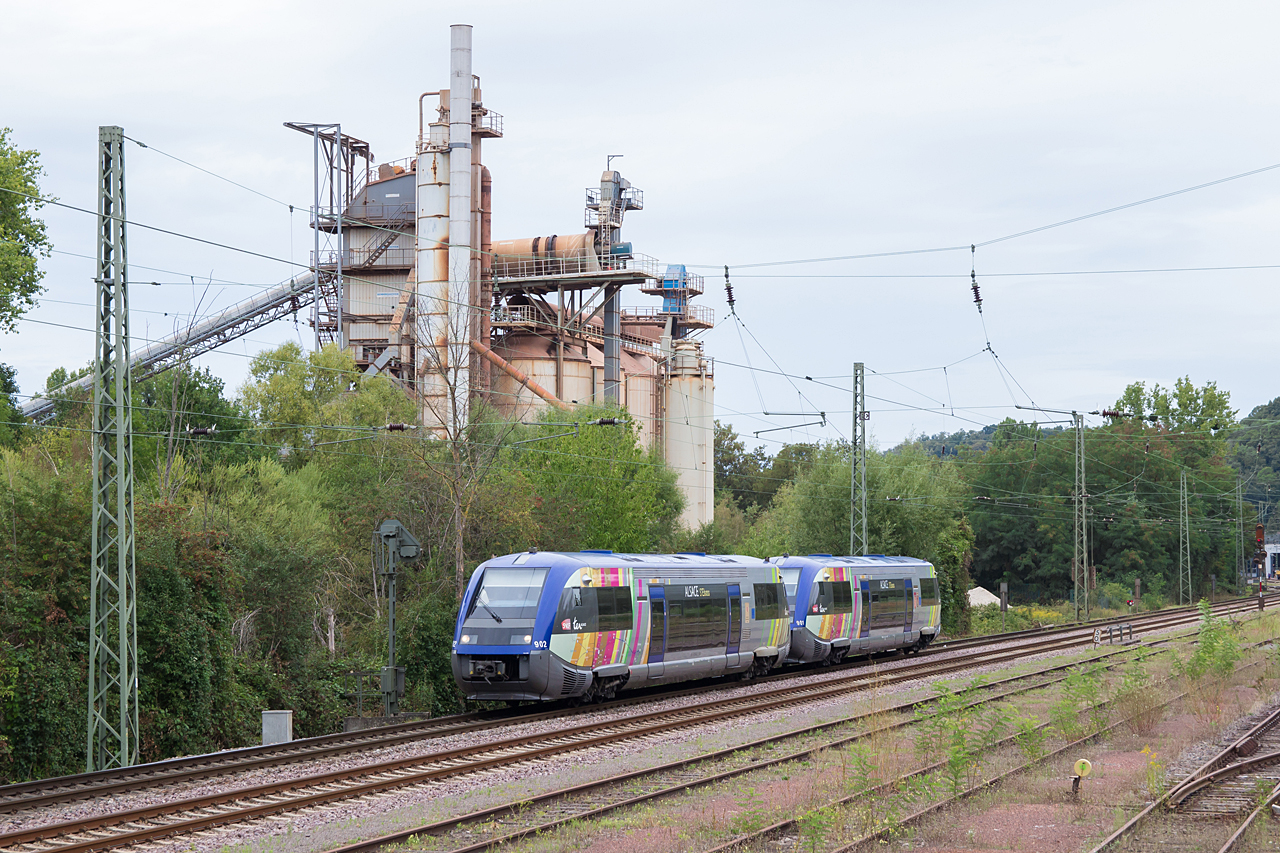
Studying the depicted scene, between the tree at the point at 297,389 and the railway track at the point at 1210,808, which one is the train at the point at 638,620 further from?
the tree at the point at 297,389

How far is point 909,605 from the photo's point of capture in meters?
39.8

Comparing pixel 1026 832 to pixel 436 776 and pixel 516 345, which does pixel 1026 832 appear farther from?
pixel 516 345

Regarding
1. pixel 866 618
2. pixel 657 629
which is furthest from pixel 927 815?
pixel 866 618

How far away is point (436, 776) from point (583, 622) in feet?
24.8

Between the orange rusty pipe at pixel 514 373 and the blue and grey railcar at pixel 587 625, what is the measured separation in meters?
27.8

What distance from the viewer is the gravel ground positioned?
→ 13430 millimetres

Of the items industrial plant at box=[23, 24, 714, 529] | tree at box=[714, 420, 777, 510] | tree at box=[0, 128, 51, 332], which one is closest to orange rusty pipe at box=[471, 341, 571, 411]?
industrial plant at box=[23, 24, 714, 529]

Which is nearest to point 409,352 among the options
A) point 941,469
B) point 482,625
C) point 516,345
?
point 516,345

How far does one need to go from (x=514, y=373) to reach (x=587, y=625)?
33.1 meters

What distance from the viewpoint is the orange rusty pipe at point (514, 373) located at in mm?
55728

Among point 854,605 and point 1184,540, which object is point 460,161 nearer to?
point 854,605

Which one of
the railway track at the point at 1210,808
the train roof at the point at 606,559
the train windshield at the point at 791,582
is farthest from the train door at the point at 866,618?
the railway track at the point at 1210,808

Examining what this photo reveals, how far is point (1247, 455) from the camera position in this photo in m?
152

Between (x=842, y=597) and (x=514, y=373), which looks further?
(x=514, y=373)
